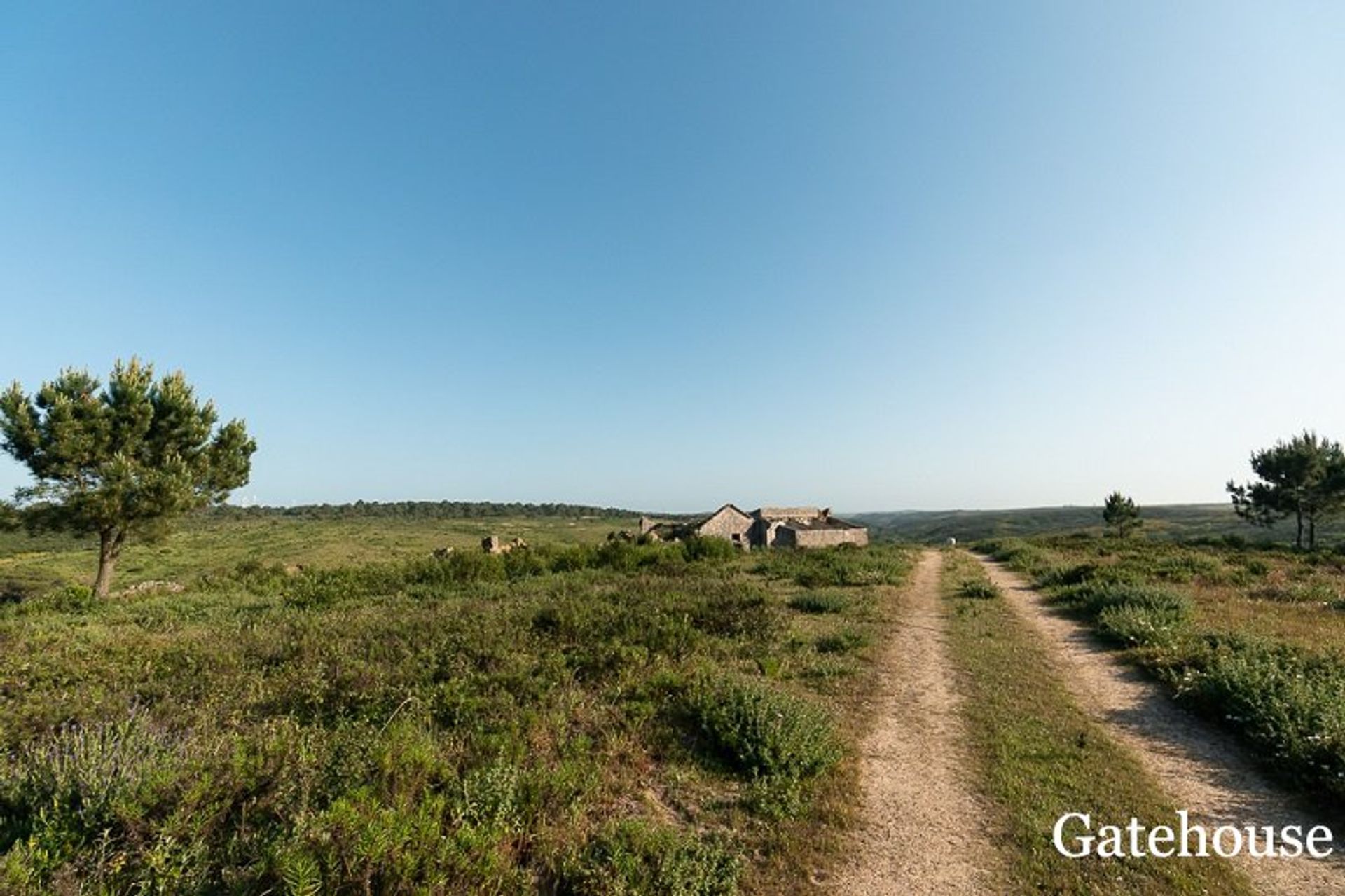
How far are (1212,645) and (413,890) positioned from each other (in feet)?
51.2

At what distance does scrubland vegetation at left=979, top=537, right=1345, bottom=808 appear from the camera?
705cm

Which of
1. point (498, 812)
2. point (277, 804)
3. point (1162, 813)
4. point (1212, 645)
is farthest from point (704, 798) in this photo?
point (1212, 645)

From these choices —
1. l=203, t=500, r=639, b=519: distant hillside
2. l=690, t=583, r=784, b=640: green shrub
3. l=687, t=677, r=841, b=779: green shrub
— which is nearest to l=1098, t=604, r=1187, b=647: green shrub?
l=690, t=583, r=784, b=640: green shrub

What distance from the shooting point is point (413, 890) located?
392cm

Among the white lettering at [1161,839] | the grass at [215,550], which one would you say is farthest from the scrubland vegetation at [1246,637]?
the grass at [215,550]

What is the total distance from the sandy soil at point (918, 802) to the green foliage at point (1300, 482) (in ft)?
171

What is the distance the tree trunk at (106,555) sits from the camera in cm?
2344

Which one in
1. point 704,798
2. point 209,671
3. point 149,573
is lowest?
point 149,573

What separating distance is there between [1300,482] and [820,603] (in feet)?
164

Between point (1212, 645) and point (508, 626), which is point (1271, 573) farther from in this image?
point (508, 626)

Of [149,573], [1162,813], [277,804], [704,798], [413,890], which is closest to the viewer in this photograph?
[413,890]

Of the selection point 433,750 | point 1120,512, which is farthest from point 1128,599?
point 1120,512

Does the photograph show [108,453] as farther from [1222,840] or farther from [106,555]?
[1222,840]

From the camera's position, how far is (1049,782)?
22.1ft
